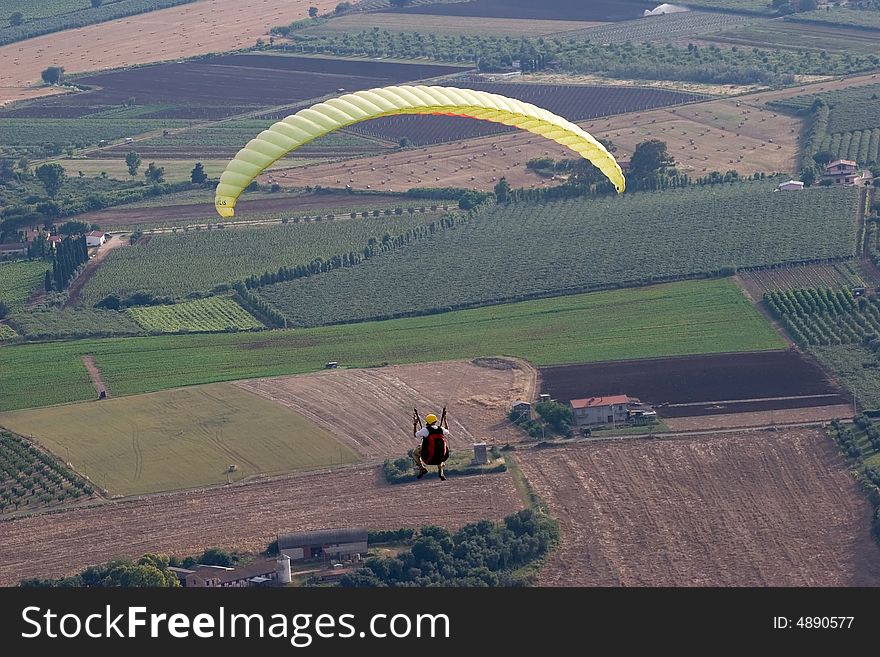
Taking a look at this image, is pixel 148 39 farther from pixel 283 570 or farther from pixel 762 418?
pixel 283 570

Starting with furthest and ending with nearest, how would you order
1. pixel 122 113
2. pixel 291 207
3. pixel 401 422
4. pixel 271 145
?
1. pixel 122 113
2. pixel 291 207
3. pixel 401 422
4. pixel 271 145

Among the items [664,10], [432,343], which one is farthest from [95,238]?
[664,10]

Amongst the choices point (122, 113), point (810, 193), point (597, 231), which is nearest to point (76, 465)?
point (597, 231)

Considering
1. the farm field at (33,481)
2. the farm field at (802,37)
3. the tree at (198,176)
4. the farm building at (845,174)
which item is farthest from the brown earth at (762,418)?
the farm field at (802,37)

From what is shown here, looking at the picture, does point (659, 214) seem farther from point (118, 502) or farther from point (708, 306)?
point (118, 502)

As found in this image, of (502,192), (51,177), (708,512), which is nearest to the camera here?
(708,512)

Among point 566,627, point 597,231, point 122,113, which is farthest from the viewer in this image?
point 122,113

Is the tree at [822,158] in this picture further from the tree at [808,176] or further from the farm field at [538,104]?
the farm field at [538,104]
